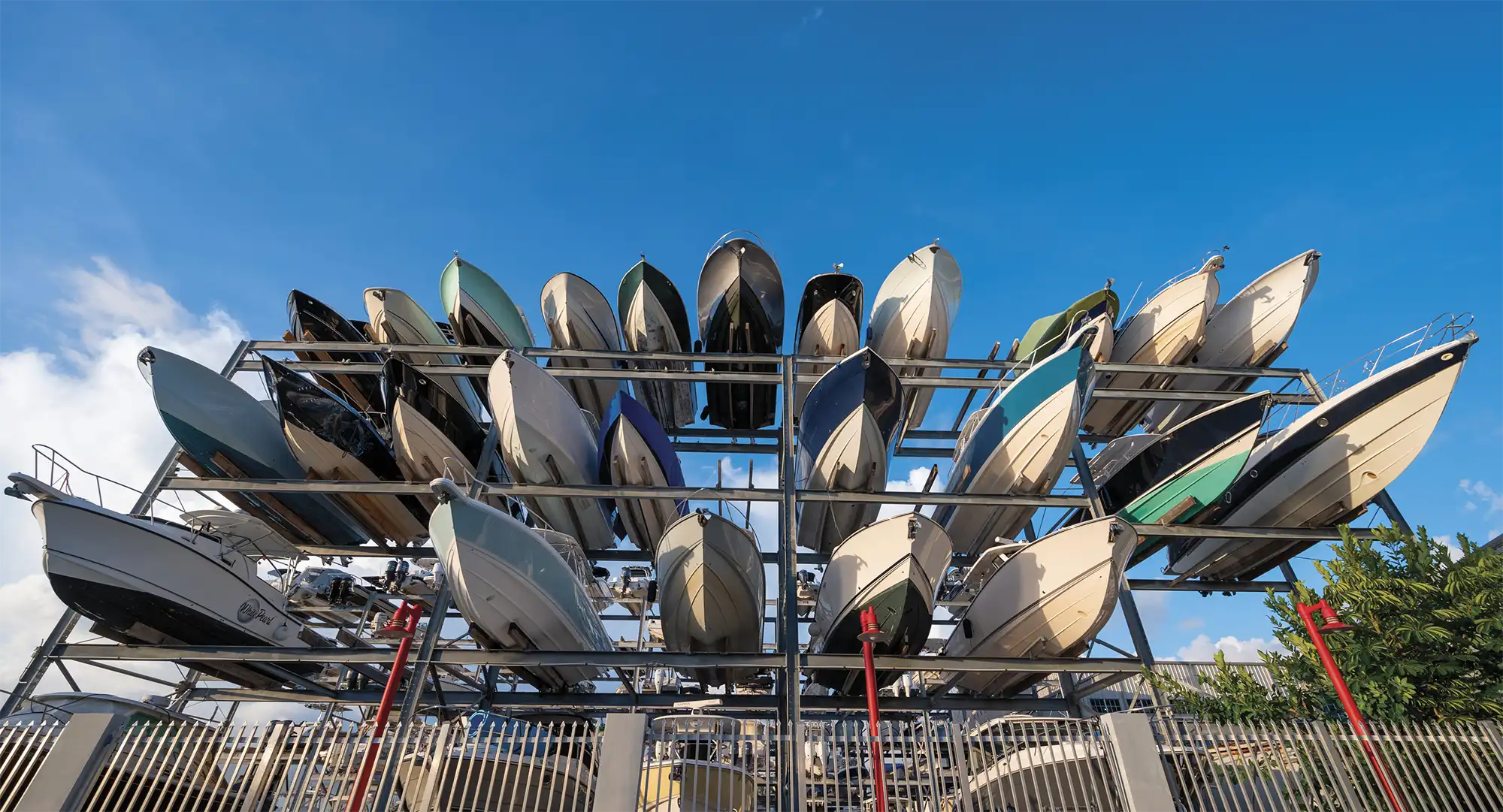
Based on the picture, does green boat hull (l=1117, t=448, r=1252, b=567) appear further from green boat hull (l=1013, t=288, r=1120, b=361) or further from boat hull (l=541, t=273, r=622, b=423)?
boat hull (l=541, t=273, r=622, b=423)

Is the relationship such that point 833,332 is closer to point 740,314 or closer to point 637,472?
point 740,314

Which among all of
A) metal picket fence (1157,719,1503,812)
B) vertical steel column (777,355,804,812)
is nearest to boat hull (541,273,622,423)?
vertical steel column (777,355,804,812)

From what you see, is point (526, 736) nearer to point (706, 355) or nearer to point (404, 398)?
point (404, 398)

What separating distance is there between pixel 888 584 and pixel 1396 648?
4.82 metres

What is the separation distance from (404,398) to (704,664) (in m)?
6.26

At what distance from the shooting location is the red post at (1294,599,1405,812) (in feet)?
17.0

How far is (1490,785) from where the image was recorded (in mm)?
5777

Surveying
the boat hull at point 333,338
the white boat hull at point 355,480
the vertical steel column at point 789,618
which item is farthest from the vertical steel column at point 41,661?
the vertical steel column at point 789,618

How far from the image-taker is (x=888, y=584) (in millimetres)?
8109

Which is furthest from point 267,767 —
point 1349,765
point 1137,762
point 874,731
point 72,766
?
point 1349,765

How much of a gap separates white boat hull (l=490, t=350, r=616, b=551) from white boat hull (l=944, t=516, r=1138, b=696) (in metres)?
6.17

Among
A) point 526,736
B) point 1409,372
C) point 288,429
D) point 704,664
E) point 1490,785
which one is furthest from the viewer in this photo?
point 288,429

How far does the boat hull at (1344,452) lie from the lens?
937 centimetres

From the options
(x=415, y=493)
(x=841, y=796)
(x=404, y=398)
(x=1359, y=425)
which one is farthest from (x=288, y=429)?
(x=1359, y=425)
